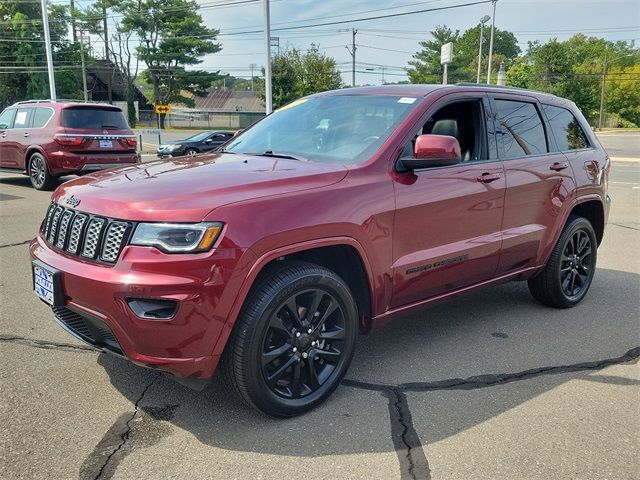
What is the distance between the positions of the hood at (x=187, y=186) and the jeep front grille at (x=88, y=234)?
0.17 ft

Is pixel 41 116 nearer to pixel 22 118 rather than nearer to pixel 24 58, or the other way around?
pixel 22 118

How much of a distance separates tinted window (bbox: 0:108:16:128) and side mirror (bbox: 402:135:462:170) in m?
11.8

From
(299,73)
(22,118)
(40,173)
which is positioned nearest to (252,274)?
(40,173)

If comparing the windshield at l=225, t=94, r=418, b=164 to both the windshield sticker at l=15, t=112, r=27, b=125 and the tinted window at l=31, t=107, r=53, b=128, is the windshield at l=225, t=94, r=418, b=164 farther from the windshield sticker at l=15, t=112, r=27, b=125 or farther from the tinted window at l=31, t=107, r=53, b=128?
the windshield sticker at l=15, t=112, r=27, b=125

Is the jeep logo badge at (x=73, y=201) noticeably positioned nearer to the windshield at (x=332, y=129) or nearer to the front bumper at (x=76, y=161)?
the windshield at (x=332, y=129)

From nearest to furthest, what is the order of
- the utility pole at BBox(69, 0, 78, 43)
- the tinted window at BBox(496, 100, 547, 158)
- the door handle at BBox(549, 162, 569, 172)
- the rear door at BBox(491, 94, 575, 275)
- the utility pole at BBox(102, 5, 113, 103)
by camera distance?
the rear door at BBox(491, 94, 575, 275), the tinted window at BBox(496, 100, 547, 158), the door handle at BBox(549, 162, 569, 172), the utility pole at BBox(69, 0, 78, 43), the utility pole at BBox(102, 5, 113, 103)

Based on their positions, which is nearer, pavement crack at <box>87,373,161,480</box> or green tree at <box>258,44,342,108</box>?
pavement crack at <box>87,373,161,480</box>

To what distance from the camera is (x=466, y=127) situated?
412cm

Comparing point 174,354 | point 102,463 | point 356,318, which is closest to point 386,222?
point 356,318

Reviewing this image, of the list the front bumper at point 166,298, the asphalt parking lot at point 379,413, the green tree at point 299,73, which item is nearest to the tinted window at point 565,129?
the asphalt parking lot at point 379,413

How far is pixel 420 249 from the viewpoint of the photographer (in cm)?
349

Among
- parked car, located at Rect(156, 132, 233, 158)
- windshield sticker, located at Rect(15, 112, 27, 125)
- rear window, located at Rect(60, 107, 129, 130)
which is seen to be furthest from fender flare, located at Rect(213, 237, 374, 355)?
parked car, located at Rect(156, 132, 233, 158)

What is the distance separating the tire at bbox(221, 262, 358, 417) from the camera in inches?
110

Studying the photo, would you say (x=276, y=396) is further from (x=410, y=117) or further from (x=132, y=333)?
(x=410, y=117)
